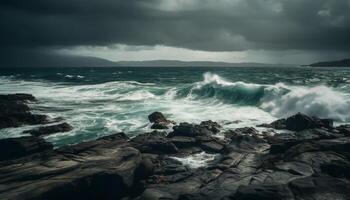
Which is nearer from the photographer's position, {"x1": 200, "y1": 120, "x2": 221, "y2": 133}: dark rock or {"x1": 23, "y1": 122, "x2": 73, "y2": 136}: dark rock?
{"x1": 200, "y1": 120, "x2": 221, "y2": 133}: dark rock

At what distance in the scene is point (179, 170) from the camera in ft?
43.9

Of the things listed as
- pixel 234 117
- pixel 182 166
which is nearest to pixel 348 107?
pixel 234 117

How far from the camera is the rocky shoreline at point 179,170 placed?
386 inches

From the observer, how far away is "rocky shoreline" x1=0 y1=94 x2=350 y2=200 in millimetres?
9797

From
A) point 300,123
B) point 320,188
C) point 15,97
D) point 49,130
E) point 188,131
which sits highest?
point 320,188

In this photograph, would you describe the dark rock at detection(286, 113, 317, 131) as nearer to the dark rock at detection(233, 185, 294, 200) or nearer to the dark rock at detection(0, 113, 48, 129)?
the dark rock at detection(233, 185, 294, 200)

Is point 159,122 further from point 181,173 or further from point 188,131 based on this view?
point 181,173

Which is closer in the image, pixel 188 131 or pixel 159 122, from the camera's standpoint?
pixel 188 131

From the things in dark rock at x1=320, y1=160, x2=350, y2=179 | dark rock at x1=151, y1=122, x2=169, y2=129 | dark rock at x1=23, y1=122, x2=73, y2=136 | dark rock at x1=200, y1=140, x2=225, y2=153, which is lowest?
dark rock at x1=23, y1=122, x2=73, y2=136

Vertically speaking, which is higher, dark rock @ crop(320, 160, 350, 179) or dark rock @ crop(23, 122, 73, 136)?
dark rock @ crop(320, 160, 350, 179)

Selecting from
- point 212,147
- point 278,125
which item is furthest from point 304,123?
point 212,147

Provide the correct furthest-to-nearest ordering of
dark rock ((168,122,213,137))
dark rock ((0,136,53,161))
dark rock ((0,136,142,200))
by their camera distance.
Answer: dark rock ((168,122,213,137)), dark rock ((0,136,53,161)), dark rock ((0,136,142,200))

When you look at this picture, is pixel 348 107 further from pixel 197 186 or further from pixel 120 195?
pixel 120 195

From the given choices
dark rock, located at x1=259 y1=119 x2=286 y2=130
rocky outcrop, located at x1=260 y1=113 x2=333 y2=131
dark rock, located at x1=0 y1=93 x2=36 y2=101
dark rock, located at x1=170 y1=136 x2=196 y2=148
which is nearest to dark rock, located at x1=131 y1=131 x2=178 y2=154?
dark rock, located at x1=170 y1=136 x2=196 y2=148
